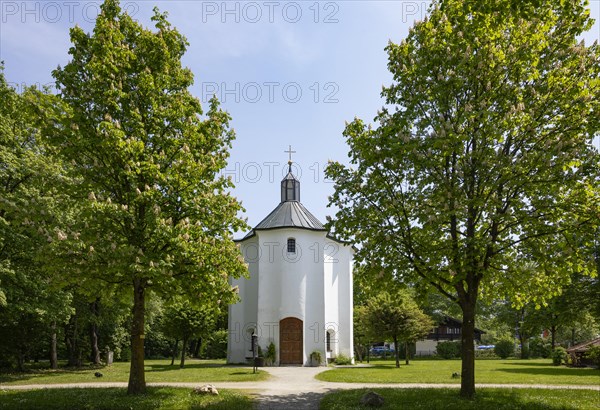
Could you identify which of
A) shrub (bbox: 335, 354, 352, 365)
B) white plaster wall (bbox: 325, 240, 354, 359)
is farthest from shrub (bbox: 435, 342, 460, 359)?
shrub (bbox: 335, 354, 352, 365)

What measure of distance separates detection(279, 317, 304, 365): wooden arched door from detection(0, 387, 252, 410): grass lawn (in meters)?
16.4

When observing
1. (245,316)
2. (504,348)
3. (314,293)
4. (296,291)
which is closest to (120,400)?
(296,291)

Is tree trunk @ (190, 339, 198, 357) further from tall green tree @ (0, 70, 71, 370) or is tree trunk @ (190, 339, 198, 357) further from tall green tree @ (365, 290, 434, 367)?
tall green tree @ (0, 70, 71, 370)

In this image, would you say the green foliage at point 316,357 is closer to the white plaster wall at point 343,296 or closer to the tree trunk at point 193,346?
the white plaster wall at point 343,296

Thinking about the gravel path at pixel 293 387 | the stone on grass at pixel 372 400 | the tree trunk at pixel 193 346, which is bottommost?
the tree trunk at pixel 193 346

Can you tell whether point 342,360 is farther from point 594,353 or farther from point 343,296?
point 594,353

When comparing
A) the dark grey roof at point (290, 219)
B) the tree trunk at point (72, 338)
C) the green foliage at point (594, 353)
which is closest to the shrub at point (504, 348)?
the green foliage at point (594, 353)

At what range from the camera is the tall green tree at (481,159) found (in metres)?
12.1

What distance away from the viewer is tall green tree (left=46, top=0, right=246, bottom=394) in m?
13.1

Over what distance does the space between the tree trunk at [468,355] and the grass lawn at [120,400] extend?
6301 mm

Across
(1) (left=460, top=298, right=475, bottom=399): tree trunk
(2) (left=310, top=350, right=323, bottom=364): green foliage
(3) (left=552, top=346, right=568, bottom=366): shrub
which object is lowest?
(3) (left=552, top=346, right=568, bottom=366): shrub

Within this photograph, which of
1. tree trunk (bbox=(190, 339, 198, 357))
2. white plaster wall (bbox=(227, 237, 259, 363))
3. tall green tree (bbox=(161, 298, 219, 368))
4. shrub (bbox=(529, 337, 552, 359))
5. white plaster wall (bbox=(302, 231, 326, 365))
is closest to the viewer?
tall green tree (bbox=(161, 298, 219, 368))

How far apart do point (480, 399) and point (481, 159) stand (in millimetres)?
6697

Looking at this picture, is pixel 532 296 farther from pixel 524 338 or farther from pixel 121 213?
pixel 524 338
